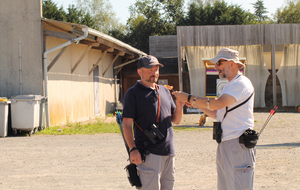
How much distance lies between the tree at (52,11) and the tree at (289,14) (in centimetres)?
3003

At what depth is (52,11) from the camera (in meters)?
28.0

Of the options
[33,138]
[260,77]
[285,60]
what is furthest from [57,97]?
[285,60]

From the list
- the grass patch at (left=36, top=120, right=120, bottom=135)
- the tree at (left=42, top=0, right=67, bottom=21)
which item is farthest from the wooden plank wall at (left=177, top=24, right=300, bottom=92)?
the tree at (left=42, top=0, right=67, bottom=21)

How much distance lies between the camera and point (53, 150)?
761 cm

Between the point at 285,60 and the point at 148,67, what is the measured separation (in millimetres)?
17398

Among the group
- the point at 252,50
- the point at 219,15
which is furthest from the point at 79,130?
the point at 219,15

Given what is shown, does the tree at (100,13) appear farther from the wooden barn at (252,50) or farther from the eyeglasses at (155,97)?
the eyeglasses at (155,97)

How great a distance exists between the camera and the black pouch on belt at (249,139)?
115 inches

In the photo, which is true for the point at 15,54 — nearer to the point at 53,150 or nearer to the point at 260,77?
the point at 53,150

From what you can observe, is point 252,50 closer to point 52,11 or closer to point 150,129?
point 150,129

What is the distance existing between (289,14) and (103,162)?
43873 mm

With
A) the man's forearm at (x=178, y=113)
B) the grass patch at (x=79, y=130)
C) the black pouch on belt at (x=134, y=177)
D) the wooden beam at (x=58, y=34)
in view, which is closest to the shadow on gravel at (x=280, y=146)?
the grass patch at (x=79, y=130)

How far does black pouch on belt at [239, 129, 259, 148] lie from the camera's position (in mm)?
2928

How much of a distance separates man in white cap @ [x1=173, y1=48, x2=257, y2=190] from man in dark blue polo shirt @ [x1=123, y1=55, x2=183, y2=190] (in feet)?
1.20
